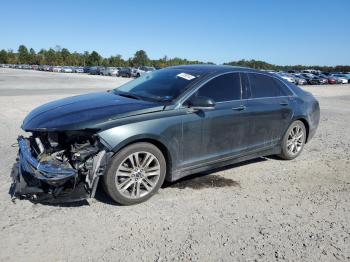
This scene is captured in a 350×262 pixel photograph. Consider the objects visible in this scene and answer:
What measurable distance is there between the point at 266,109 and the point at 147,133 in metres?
2.35

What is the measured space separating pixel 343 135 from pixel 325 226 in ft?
19.2

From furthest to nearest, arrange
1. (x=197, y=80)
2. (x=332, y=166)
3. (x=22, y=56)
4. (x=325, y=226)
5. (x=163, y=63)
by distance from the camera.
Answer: (x=22, y=56)
(x=163, y=63)
(x=332, y=166)
(x=197, y=80)
(x=325, y=226)

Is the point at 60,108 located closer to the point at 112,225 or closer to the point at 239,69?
the point at 112,225

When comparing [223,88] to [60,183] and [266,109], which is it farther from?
[60,183]

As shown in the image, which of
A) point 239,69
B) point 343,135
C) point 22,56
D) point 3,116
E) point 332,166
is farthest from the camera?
point 22,56

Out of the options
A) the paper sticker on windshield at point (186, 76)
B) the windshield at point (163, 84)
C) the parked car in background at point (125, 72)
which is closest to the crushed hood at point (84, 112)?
the windshield at point (163, 84)

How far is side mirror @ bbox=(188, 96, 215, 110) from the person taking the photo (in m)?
4.61

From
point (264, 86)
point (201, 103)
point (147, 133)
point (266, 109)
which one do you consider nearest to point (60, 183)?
point (147, 133)

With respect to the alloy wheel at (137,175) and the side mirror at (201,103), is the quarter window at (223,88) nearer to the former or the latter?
the side mirror at (201,103)

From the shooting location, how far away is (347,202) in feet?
15.5

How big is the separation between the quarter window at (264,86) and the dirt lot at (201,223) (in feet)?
4.26

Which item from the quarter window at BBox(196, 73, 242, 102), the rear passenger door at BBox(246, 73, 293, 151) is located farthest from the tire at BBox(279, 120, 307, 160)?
the quarter window at BBox(196, 73, 242, 102)

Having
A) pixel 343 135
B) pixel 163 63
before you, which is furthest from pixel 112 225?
pixel 163 63

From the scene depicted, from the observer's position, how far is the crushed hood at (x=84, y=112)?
4.02 m
